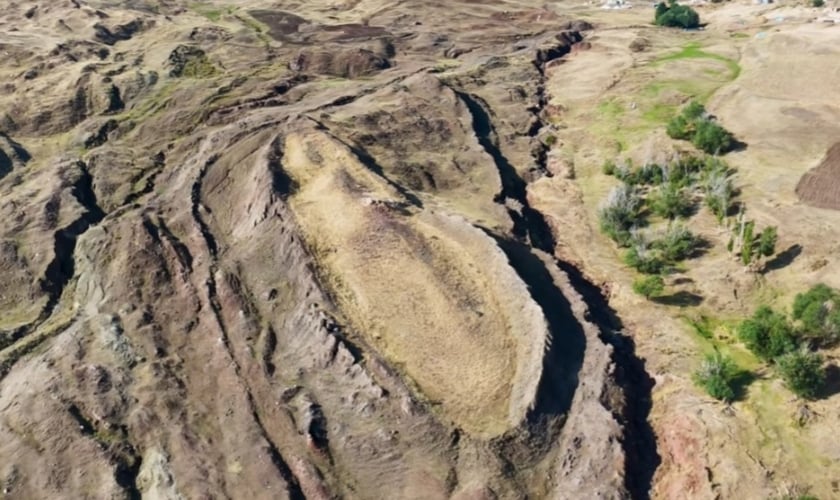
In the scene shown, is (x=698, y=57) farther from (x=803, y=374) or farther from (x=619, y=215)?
(x=803, y=374)

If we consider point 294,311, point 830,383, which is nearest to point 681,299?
point 830,383

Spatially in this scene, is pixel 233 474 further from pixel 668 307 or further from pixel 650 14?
pixel 650 14

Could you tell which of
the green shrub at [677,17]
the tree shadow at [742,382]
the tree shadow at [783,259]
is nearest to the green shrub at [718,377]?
the tree shadow at [742,382]

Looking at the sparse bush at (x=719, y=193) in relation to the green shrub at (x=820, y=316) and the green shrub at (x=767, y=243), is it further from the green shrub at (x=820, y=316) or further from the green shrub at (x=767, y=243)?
the green shrub at (x=820, y=316)

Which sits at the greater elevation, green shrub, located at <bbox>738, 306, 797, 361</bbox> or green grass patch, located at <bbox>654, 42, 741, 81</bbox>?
→ green grass patch, located at <bbox>654, 42, 741, 81</bbox>

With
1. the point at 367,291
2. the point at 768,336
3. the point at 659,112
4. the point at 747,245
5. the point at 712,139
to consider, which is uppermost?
the point at 712,139

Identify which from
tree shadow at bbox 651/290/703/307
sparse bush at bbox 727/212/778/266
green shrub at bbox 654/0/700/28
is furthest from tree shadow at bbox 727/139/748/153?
green shrub at bbox 654/0/700/28

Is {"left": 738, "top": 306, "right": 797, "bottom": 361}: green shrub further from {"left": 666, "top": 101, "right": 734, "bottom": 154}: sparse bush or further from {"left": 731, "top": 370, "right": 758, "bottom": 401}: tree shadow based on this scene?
{"left": 666, "top": 101, "right": 734, "bottom": 154}: sparse bush
